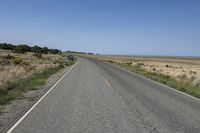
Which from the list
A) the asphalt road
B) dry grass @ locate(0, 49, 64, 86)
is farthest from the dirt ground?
dry grass @ locate(0, 49, 64, 86)

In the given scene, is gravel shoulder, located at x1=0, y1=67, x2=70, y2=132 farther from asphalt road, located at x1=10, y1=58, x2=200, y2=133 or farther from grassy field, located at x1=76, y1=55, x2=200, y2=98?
grassy field, located at x1=76, y1=55, x2=200, y2=98

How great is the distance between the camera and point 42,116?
29.0 feet

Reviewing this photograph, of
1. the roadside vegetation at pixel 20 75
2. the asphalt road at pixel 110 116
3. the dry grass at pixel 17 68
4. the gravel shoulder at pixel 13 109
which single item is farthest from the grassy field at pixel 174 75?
the dry grass at pixel 17 68

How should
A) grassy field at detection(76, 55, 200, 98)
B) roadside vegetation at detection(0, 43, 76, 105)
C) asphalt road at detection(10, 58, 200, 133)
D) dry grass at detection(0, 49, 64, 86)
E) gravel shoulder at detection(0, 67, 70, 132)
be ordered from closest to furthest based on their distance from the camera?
asphalt road at detection(10, 58, 200, 133) → gravel shoulder at detection(0, 67, 70, 132) → roadside vegetation at detection(0, 43, 76, 105) → grassy field at detection(76, 55, 200, 98) → dry grass at detection(0, 49, 64, 86)

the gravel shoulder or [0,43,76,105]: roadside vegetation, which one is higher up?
the gravel shoulder

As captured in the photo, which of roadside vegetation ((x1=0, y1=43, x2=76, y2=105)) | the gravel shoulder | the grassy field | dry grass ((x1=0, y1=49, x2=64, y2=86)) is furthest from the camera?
dry grass ((x1=0, y1=49, x2=64, y2=86))

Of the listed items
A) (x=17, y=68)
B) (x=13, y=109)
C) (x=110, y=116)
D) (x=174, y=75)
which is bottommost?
(x=174, y=75)

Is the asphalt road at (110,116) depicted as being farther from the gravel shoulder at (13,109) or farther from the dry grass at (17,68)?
the dry grass at (17,68)

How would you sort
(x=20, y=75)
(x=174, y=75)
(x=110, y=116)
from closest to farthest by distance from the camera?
(x=110, y=116) → (x=20, y=75) → (x=174, y=75)

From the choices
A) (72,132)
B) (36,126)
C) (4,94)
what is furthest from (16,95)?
(72,132)

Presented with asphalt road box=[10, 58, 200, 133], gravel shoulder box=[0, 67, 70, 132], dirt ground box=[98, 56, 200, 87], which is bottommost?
→ dirt ground box=[98, 56, 200, 87]

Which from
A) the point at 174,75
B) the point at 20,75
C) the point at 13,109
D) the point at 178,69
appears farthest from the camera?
the point at 178,69

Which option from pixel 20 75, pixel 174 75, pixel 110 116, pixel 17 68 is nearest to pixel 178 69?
pixel 174 75

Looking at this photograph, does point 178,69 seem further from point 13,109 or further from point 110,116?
point 110,116
